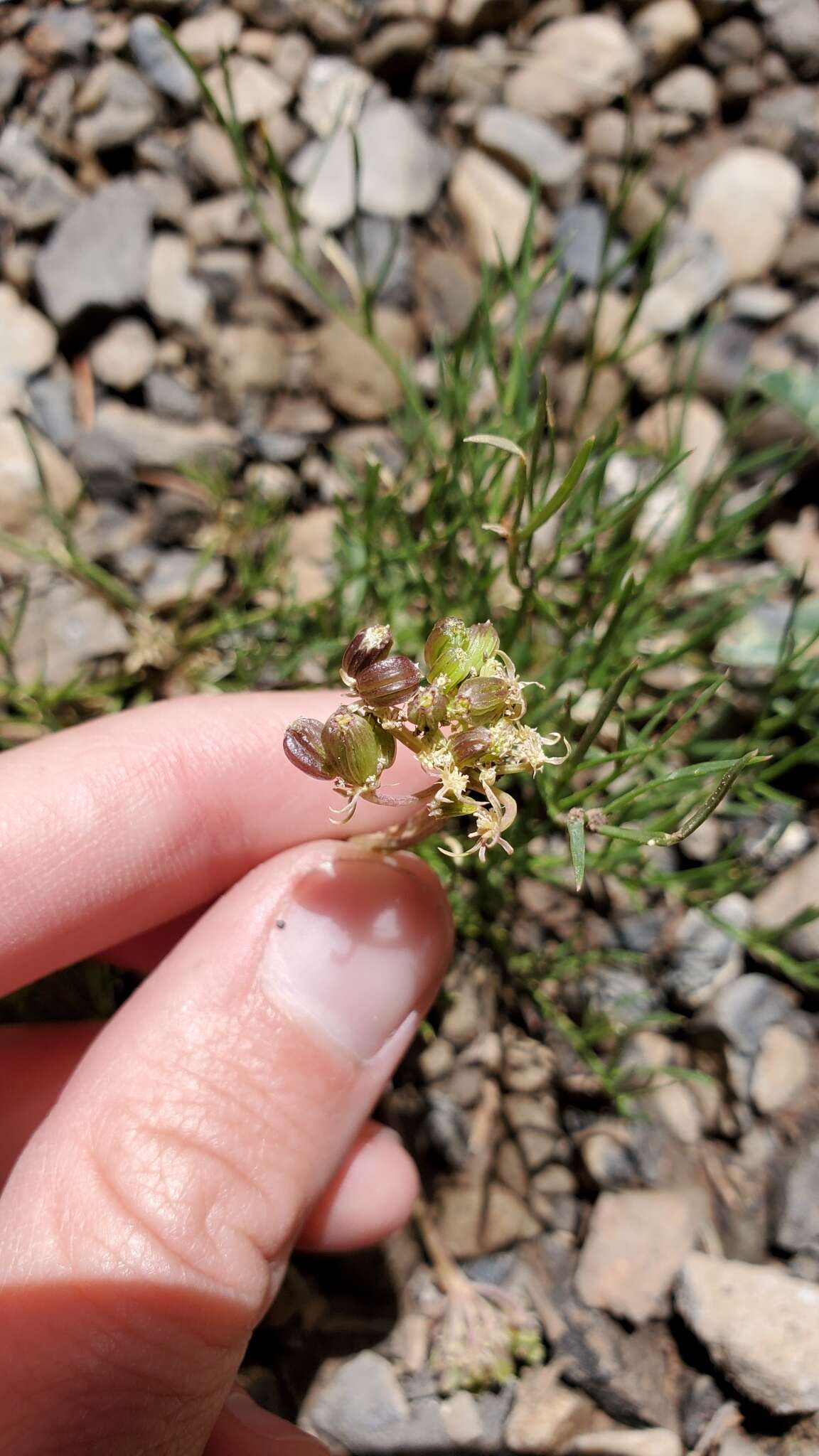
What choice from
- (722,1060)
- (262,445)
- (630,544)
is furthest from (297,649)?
(722,1060)

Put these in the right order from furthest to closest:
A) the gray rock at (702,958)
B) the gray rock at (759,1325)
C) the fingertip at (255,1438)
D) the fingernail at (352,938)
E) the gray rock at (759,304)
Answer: the gray rock at (759,304)
the gray rock at (702,958)
the gray rock at (759,1325)
the fingertip at (255,1438)
the fingernail at (352,938)

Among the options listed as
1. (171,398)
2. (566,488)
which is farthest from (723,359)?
(566,488)

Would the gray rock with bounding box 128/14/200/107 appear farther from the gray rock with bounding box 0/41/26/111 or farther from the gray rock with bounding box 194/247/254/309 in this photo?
the gray rock with bounding box 194/247/254/309

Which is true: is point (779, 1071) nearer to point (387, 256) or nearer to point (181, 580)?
point (181, 580)

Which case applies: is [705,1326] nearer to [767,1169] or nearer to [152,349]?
[767,1169]

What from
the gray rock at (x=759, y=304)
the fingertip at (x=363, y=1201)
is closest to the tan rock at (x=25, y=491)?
the fingertip at (x=363, y=1201)

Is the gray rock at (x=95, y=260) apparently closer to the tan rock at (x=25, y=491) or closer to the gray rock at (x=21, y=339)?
the gray rock at (x=21, y=339)
